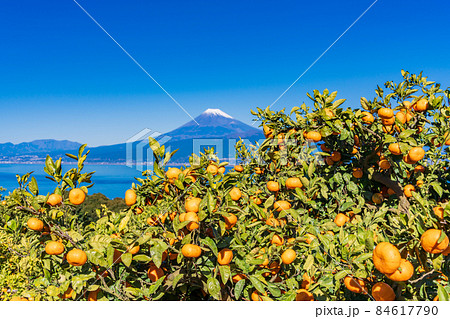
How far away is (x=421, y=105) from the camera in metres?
2.83

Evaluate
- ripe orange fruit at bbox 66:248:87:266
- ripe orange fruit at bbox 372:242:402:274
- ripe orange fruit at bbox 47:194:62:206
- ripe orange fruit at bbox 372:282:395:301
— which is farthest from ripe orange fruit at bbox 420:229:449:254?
ripe orange fruit at bbox 47:194:62:206

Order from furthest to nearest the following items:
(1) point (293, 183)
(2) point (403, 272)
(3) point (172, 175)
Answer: (1) point (293, 183) < (3) point (172, 175) < (2) point (403, 272)

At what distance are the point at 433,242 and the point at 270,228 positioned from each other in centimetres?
94

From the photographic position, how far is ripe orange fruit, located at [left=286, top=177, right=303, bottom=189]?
246cm

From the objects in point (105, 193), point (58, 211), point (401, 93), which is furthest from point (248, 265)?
point (105, 193)

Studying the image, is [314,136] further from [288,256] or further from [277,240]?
[288,256]

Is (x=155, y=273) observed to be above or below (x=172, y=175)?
below

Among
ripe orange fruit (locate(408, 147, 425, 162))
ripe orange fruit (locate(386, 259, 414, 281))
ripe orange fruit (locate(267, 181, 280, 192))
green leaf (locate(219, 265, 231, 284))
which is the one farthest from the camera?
ripe orange fruit (locate(267, 181, 280, 192))

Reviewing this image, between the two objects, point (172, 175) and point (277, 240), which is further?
point (277, 240)

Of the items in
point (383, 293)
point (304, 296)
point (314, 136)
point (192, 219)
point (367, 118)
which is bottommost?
point (304, 296)

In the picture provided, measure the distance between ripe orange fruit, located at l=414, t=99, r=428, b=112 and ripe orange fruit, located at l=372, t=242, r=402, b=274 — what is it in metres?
2.14

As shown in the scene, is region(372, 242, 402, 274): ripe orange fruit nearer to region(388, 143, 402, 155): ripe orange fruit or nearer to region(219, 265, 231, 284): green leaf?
region(219, 265, 231, 284): green leaf

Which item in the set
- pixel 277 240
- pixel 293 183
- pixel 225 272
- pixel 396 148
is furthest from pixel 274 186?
pixel 225 272
